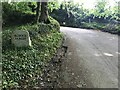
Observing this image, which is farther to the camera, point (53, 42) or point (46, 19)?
point (46, 19)

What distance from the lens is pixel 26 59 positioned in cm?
812

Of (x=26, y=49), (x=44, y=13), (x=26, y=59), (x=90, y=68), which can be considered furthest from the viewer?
(x=44, y=13)

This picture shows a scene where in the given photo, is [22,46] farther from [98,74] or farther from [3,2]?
[3,2]

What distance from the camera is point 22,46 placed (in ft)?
31.1

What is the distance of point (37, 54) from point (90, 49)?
154 inches

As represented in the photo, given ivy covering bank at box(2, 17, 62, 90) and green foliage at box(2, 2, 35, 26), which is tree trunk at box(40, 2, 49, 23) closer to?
green foliage at box(2, 2, 35, 26)

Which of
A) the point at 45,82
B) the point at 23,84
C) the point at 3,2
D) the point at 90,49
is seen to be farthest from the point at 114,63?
the point at 3,2

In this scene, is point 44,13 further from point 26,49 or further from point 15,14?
point 26,49

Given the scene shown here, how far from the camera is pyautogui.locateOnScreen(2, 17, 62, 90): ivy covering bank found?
21.7 feet

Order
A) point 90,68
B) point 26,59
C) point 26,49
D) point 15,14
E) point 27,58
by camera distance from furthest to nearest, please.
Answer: point 15,14
point 26,49
point 90,68
point 27,58
point 26,59

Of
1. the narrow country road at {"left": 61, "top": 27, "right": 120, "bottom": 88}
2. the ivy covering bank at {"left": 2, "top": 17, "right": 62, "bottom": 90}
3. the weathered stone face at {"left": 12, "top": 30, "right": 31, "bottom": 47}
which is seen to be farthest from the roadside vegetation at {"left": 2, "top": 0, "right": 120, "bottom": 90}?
the narrow country road at {"left": 61, "top": 27, "right": 120, "bottom": 88}

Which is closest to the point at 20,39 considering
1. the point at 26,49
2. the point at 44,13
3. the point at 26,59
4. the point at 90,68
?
the point at 26,49

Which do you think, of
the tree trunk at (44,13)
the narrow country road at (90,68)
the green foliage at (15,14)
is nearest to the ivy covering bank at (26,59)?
the narrow country road at (90,68)

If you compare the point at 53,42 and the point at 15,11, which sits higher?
the point at 15,11
